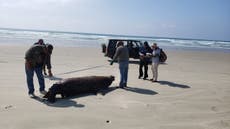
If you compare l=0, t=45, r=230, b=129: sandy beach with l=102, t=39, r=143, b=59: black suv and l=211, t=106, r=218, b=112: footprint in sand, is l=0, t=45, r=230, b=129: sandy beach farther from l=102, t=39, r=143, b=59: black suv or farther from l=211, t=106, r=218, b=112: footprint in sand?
l=102, t=39, r=143, b=59: black suv

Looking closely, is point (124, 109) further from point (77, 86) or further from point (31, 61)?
point (31, 61)

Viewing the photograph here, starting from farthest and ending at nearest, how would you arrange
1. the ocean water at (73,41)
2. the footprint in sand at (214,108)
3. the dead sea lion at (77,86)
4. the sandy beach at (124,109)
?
the ocean water at (73,41)
the dead sea lion at (77,86)
the footprint in sand at (214,108)
the sandy beach at (124,109)

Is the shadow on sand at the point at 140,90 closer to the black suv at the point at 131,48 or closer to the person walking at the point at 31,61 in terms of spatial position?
the person walking at the point at 31,61

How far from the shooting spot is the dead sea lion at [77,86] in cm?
847

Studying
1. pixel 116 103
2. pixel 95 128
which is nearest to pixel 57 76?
pixel 116 103

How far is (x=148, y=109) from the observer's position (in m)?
7.66

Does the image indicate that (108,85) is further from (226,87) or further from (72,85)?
(226,87)

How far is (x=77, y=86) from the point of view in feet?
30.2

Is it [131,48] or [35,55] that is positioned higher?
[35,55]

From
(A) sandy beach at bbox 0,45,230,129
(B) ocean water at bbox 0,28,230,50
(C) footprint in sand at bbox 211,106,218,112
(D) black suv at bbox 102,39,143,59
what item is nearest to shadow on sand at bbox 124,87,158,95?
(A) sandy beach at bbox 0,45,230,129

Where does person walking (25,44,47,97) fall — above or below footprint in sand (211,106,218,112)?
above

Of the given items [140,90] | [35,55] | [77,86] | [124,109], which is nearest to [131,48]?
[140,90]

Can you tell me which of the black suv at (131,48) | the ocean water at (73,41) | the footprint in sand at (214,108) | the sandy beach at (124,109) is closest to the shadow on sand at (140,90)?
the sandy beach at (124,109)

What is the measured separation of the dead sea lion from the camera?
27.8 feet
